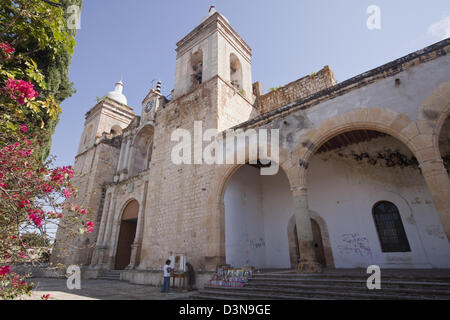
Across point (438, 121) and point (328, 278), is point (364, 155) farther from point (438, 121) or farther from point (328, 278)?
point (328, 278)

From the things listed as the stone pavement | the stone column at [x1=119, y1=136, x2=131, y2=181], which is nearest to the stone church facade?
the stone pavement

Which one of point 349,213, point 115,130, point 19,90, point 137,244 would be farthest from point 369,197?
point 115,130

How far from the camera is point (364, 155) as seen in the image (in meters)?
8.59

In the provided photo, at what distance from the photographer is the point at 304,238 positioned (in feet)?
19.9

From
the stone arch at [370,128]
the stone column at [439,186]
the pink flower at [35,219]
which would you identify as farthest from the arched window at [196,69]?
the pink flower at [35,219]

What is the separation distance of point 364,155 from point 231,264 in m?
5.91

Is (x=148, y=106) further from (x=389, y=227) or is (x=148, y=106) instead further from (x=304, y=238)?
(x=389, y=227)

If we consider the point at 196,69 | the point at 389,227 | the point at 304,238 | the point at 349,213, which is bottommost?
the point at 304,238

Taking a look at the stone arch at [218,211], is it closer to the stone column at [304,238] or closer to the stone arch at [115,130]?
the stone column at [304,238]

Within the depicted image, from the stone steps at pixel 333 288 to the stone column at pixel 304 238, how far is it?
0.35 metres

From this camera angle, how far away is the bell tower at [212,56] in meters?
11.7

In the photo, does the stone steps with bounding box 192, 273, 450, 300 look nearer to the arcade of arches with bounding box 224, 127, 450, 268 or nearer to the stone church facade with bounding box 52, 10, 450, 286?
the stone church facade with bounding box 52, 10, 450, 286

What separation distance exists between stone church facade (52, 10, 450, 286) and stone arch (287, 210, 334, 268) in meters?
0.04

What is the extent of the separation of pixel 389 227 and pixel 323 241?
6.82 feet
